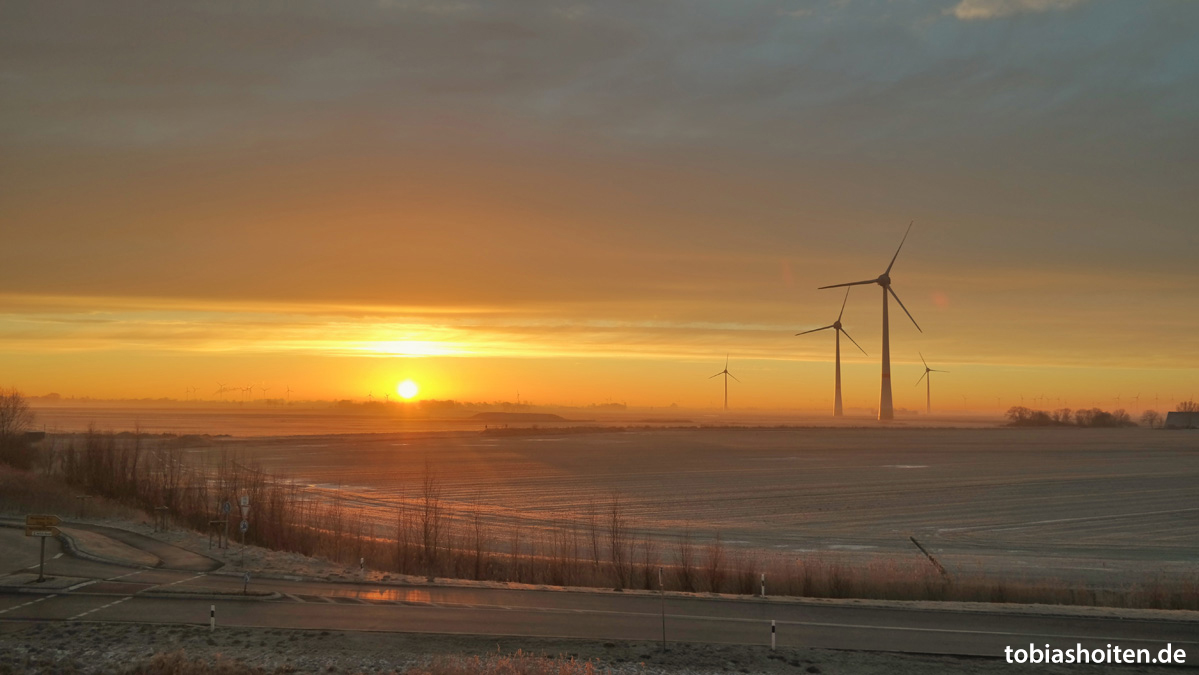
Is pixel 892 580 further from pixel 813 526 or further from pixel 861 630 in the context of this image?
pixel 813 526

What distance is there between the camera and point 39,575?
89.2 ft

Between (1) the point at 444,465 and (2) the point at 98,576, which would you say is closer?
(2) the point at 98,576

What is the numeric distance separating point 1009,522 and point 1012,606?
31.0 metres

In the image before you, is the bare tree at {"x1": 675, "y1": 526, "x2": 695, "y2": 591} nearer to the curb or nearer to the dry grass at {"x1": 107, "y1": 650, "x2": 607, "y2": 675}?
the dry grass at {"x1": 107, "y1": 650, "x2": 607, "y2": 675}

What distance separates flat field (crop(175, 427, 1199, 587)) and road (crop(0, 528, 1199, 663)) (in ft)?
42.2

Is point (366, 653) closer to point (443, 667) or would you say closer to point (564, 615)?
point (443, 667)

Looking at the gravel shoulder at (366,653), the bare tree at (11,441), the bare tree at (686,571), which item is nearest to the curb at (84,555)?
the gravel shoulder at (366,653)

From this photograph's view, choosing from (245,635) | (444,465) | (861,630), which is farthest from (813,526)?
(444,465)

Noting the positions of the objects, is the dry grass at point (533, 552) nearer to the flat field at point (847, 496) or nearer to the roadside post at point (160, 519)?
the roadside post at point (160, 519)

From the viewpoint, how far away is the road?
22.1 meters

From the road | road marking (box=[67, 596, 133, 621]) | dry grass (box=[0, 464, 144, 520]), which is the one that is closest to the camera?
the road

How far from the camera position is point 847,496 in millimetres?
68625

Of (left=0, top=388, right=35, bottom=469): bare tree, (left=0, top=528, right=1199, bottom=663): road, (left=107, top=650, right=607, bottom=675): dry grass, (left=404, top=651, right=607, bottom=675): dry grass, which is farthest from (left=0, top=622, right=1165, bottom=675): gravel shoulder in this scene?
(left=0, top=388, right=35, bottom=469): bare tree

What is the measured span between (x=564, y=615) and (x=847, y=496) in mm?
48929
